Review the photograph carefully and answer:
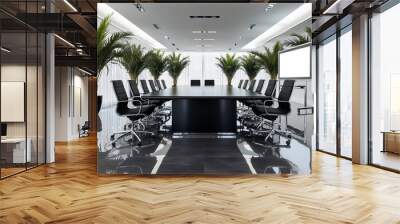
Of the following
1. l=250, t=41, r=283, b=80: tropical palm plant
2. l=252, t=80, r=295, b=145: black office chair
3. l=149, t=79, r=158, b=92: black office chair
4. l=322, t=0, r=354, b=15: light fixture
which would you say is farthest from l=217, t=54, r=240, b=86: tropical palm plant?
l=322, t=0, r=354, b=15: light fixture

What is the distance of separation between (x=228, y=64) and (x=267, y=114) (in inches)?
41.8

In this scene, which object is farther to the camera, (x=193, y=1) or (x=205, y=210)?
(x=193, y=1)

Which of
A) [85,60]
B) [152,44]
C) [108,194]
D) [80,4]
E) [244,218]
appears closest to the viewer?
[244,218]

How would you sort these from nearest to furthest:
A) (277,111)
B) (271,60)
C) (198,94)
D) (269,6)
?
(198,94) < (269,6) < (271,60) < (277,111)

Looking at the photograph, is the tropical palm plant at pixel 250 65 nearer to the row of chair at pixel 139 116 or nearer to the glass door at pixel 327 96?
the row of chair at pixel 139 116

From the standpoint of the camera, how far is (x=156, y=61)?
5828 mm

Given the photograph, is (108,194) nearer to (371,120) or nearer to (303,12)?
(303,12)

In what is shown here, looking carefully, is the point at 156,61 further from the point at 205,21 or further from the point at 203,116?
the point at 203,116

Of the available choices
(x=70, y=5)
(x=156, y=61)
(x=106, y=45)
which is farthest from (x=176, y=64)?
(x=70, y=5)

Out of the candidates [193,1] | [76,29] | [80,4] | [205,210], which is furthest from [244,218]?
[76,29]

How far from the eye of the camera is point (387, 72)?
612 centimetres

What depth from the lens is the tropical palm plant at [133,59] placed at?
5680 mm

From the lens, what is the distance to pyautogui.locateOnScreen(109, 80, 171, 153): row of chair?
594 cm

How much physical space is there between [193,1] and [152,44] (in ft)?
A: 2.82
